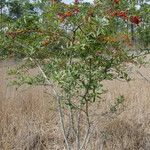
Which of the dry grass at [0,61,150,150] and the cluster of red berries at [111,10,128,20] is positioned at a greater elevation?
the cluster of red berries at [111,10,128,20]

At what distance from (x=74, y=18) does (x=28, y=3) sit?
59cm

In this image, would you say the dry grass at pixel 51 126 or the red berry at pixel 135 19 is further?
the dry grass at pixel 51 126

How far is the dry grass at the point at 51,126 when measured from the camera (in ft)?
15.2

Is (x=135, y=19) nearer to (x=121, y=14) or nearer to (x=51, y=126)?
(x=121, y=14)

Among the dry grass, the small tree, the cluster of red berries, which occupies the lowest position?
the dry grass

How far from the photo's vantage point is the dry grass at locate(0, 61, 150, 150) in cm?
464

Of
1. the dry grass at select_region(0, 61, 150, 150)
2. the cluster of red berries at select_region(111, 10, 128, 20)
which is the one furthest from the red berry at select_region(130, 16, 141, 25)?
the dry grass at select_region(0, 61, 150, 150)

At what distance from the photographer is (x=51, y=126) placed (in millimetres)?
5031

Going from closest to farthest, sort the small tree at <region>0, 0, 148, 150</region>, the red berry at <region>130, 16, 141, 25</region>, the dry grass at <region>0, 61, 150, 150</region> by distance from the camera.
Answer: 1. the small tree at <region>0, 0, 148, 150</region>
2. the red berry at <region>130, 16, 141, 25</region>
3. the dry grass at <region>0, 61, 150, 150</region>

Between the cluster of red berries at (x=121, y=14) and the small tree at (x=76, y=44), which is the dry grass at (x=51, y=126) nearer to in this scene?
the small tree at (x=76, y=44)

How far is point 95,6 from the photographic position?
3.25 m

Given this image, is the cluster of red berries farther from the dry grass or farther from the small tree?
the dry grass

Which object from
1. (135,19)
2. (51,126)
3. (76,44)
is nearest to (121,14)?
(135,19)

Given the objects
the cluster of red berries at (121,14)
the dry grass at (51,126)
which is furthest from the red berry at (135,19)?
the dry grass at (51,126)
